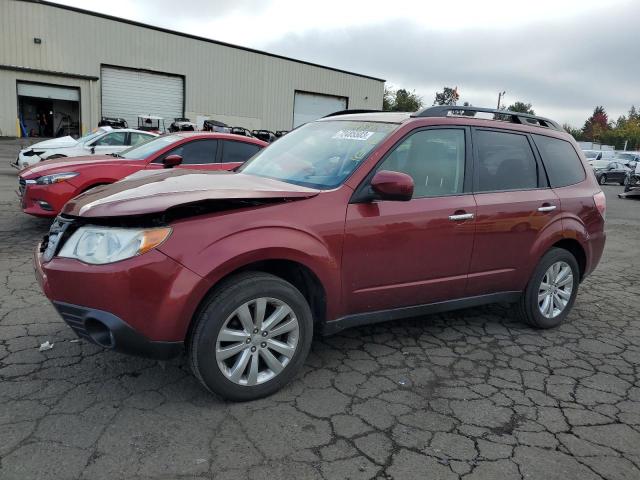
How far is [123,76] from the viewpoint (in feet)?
93.5

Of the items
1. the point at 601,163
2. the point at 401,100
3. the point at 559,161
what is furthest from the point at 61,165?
the point at 401,100

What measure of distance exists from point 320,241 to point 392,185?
22.0 inches

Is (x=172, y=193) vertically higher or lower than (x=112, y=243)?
higher

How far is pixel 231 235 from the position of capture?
2803 mm

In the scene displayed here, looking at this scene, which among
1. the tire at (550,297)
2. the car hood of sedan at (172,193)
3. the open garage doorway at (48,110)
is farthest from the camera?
the open garage doorway at (48,110)

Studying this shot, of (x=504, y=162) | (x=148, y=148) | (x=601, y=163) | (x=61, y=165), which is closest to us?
(x=504, y=162)

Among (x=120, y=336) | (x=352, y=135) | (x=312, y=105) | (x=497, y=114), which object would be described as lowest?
(x=120, y=336)

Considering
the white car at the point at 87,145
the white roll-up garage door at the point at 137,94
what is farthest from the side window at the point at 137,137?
the white roll-up garage door at the point at 137,94

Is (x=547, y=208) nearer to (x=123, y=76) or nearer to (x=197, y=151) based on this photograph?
(x=197, y=151)

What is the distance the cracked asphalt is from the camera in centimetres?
245

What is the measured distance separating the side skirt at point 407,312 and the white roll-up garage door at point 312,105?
31971 mm

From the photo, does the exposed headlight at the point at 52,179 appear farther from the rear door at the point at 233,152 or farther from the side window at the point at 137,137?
the side window at the point at 137,137

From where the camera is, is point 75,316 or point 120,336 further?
point 75,316

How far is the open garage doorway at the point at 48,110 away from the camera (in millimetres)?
26969
